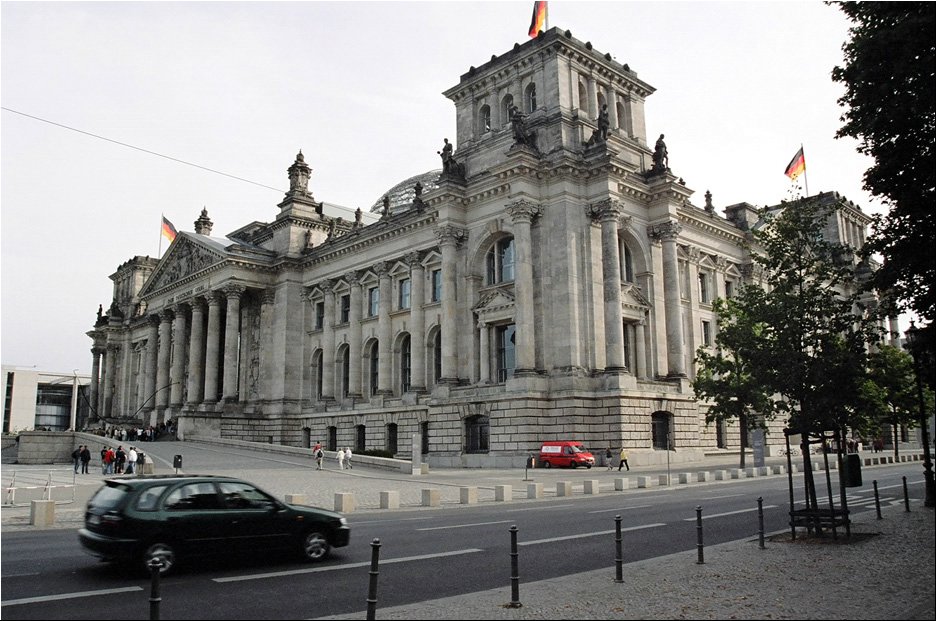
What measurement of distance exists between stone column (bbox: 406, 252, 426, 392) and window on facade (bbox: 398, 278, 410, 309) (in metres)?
2.56

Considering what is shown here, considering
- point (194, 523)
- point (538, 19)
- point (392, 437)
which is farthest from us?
point (392, 437)

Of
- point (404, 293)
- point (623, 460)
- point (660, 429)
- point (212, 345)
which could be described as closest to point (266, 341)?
point (212, 345)

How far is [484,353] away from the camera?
47719 mm

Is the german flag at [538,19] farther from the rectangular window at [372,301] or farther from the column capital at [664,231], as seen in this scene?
the rectangular window at [372,301]

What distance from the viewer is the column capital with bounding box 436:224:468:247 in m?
49.0

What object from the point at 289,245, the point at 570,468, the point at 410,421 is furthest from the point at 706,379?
the point at 289,245

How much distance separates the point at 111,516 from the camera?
448 inches

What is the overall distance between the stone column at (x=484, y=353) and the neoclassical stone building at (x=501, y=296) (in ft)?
0.46

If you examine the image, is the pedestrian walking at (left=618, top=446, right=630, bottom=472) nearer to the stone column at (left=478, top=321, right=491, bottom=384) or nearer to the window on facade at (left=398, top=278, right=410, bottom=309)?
the stone column at (left=478, top=321, right=491, bottom=384)

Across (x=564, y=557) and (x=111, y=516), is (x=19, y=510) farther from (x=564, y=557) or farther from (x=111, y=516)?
(x=564, y=557)

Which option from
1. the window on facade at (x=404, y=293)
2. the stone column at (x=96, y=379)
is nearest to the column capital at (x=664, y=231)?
the window on facade at (x=404, y=293)

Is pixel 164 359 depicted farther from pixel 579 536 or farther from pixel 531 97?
pixel 579 536

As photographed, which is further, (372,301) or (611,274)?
(372,301)

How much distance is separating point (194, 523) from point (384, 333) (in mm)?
45103
